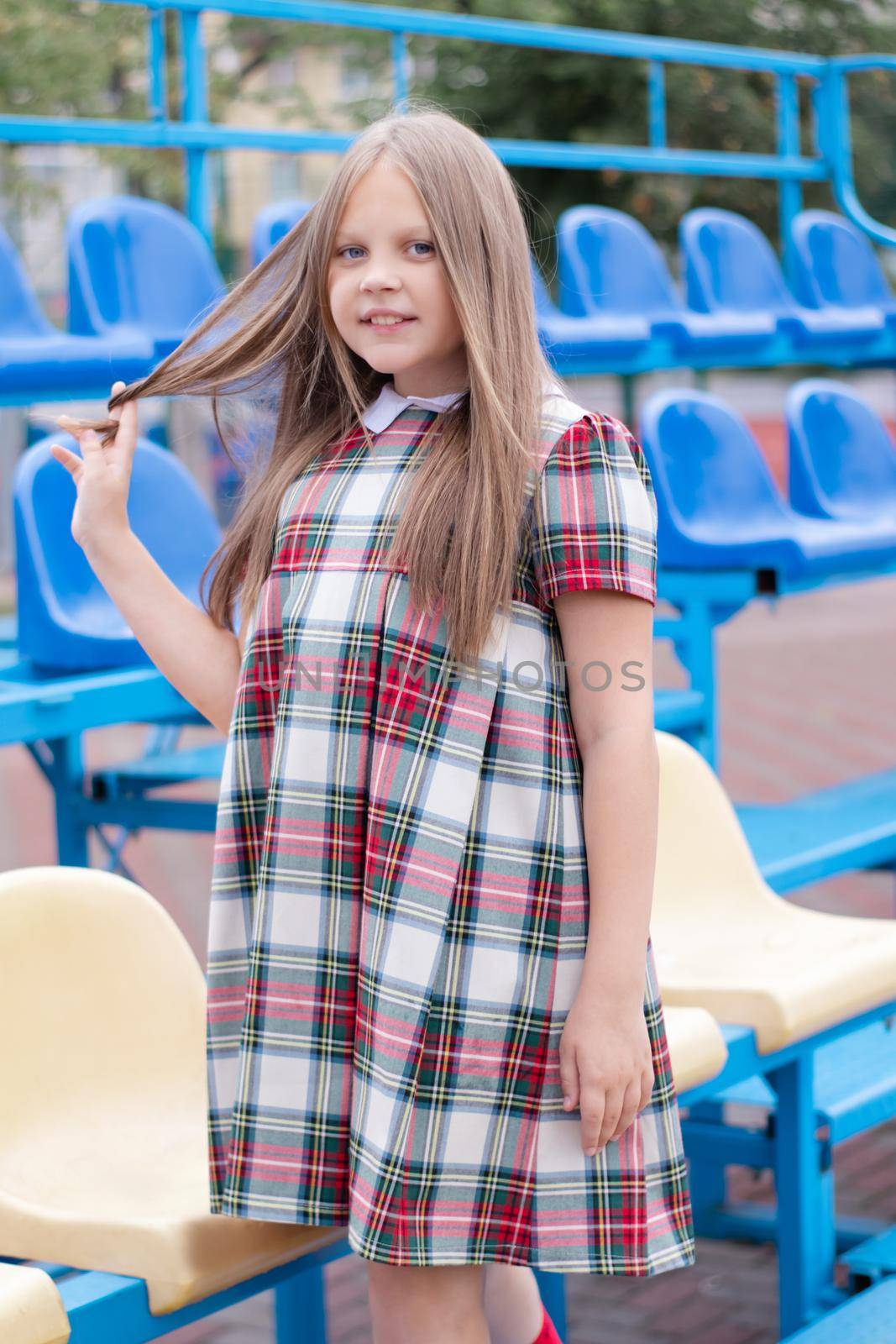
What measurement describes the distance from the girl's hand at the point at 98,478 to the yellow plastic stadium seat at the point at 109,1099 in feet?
1.31

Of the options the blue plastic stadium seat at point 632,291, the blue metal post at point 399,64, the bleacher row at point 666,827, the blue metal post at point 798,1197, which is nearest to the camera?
the bleacher row at point 666,827

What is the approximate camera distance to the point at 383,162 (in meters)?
1.60

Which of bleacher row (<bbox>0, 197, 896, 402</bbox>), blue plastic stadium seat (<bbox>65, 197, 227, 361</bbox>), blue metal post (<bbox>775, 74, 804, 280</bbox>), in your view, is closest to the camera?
bleacher row (<bbox>0, 197, 896, 402</bbox>)

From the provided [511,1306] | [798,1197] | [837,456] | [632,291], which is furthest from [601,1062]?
[632,291]

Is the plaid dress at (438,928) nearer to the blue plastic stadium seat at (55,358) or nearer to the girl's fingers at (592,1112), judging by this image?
the girl's fingers at (592,1112)

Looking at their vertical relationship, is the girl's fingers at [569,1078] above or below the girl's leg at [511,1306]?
above

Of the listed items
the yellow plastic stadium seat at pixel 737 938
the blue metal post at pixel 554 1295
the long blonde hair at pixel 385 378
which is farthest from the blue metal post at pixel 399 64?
the blue metal post at pixel 554 1295

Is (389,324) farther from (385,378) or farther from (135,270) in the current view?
(135,270)

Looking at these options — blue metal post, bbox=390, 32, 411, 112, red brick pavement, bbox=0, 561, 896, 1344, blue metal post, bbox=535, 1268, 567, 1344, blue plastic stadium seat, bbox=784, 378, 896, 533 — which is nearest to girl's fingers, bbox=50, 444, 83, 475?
blue metal post, bbox=535, 1268, 567, 1344

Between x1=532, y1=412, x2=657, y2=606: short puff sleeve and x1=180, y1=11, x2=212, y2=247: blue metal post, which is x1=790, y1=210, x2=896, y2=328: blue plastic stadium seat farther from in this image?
x1=532, y1=412, x2=657, y2=606: short puff sleeve

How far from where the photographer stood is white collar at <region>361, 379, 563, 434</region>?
5.38 ft

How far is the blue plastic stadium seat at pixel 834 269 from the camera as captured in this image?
19.9 feet

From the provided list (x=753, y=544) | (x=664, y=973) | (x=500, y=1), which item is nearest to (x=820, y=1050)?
(x=664, y=973)

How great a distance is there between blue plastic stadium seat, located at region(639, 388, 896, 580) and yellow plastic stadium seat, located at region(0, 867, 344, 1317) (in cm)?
194
